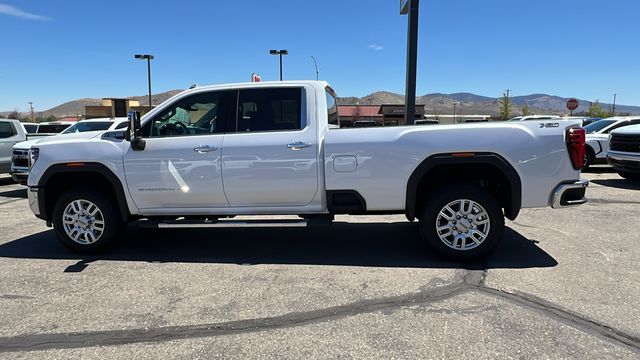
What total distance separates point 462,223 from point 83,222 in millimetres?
4414

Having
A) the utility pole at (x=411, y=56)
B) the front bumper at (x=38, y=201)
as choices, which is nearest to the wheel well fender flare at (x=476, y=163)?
the front bumper at (x=38, y=201)

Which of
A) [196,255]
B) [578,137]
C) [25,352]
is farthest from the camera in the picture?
[196,255]

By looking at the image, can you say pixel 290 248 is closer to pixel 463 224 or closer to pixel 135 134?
pixel 463 224

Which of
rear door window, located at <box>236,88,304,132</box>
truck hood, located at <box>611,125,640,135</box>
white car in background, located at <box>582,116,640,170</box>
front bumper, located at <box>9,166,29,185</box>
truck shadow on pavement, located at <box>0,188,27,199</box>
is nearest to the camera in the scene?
rear door window, located at <box>236,88,304,132</box>

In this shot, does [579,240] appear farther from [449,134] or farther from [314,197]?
[314,197]

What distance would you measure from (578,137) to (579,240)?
74.0 inches

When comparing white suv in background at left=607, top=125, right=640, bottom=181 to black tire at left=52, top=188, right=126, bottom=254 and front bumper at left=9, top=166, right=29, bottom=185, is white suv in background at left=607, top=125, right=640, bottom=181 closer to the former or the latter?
black tire at left=52, top=188, right=126, bottom=254

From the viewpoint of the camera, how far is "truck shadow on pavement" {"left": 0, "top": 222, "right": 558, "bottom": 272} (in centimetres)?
520

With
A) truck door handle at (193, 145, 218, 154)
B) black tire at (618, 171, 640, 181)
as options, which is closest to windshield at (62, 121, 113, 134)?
truck door handle at (193, 145, 218, 154)

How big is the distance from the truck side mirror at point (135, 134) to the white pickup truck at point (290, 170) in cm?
2

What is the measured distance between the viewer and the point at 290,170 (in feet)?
16.6

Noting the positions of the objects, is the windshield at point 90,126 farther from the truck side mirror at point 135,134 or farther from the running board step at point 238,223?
the running board step at point 238,223

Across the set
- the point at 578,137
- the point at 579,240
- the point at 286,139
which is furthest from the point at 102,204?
the point at 579,240

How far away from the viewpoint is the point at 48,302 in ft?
13.7
